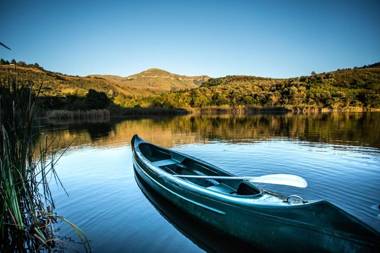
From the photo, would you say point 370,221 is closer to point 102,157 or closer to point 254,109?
point 102,157

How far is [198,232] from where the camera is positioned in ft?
20.6

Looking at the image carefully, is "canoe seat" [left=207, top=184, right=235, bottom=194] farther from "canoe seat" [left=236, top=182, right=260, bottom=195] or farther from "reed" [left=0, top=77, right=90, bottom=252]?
"reed" [left=0, top=77, right=90, bottom=252]

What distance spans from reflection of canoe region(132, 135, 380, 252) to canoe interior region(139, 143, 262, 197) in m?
0.03

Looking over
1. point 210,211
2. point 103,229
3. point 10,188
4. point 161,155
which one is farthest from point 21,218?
point 161,155

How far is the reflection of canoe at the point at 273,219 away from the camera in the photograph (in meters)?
3.86

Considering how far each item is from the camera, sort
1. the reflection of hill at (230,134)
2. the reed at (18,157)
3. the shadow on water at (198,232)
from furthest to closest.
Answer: the reflection of hill at (230,134)
the shadow on water at (198,232)
the reed at (18,157)

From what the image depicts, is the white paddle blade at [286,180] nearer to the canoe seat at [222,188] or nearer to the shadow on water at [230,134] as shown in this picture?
the canoe seat at [222,188]

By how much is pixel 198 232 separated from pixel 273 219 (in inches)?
95.2

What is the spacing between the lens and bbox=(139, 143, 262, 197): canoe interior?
6.64 m

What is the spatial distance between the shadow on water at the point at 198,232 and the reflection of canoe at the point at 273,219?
0.87 ft

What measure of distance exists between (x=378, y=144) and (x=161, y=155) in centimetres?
1593

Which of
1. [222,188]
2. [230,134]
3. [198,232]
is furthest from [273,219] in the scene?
[230,134]

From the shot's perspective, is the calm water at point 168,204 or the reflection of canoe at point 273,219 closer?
the reflection of canoe at point 273,219

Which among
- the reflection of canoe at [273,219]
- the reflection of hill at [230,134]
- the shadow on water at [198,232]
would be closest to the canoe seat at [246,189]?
the reflection of canoe at [273,219]
